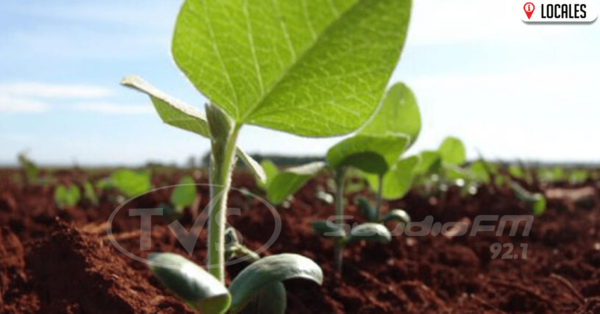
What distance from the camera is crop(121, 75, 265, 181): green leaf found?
3.63 ft

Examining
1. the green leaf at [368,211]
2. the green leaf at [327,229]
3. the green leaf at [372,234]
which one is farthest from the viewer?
the green leaf at [368,211]

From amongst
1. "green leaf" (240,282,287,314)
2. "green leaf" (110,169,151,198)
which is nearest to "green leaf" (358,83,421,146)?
"green leaf" (240,282,287,314)

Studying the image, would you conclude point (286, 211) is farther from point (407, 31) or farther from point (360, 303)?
point (407, 31)

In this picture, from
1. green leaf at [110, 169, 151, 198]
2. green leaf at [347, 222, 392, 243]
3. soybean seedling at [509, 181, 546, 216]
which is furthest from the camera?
green leaf at [110, 169, 151, 198]

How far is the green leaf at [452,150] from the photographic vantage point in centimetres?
425

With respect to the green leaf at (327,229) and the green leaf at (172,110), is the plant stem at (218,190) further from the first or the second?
the green leaf at (327,229)

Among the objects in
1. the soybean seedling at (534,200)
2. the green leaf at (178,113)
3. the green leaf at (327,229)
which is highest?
the green leaf at (178,113)

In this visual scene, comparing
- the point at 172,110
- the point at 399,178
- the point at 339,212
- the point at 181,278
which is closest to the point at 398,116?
the point at 399,178

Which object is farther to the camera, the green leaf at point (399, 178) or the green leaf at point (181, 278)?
the green leaf at point (399, 178)

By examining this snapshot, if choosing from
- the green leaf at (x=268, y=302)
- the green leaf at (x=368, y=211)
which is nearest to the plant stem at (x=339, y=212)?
the green leaf at (x=368, y=211)

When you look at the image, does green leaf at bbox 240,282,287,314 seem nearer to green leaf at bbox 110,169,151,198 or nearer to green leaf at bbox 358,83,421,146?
green leaf at bbox 358,83,421,146

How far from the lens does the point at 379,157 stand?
7.44 ft

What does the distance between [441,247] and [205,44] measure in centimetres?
209

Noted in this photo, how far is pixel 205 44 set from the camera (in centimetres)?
104
